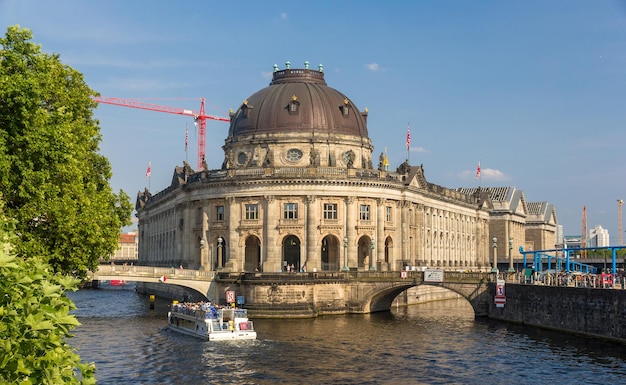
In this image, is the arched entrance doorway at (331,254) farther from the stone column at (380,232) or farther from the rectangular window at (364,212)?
the stone column at (380,232)

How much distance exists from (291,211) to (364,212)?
10029mm

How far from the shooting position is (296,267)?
10456cm

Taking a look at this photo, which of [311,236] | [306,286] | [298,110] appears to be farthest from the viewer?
[298,110]

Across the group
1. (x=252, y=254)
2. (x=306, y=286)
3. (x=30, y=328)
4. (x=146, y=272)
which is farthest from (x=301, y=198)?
(x=30, y=328)

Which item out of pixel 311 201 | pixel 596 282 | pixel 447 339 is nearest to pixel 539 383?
pixel 447 339

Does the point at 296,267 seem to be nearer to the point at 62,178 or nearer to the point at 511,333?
the point at 511,333

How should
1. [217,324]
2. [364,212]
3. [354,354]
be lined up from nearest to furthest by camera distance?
1. [354,354]
2. [217,324]
3. [364,212]

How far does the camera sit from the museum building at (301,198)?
327ft

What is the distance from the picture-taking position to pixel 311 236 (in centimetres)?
9938

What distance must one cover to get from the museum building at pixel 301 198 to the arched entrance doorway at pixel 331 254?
0.47 feet

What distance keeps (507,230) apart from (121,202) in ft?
443

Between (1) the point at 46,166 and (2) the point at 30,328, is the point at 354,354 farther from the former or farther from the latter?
(2) the point at 30,328

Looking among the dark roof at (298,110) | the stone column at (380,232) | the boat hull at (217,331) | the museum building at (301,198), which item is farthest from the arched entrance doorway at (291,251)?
the boat hull at (217,331)

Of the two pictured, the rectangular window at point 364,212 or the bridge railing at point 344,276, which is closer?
Answer: the bridge railing at point 344,276
